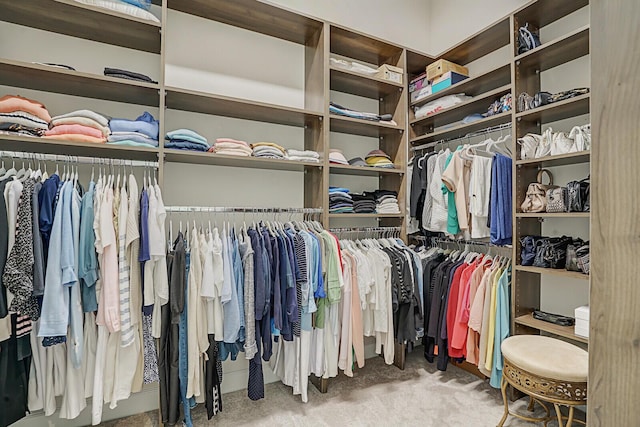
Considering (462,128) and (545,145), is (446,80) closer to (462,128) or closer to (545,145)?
(462,128)

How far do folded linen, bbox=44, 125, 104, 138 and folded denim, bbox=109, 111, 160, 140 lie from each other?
4.1 inches

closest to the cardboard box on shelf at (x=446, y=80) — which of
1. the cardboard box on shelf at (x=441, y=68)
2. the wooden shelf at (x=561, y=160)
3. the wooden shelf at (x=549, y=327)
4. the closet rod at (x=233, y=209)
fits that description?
the cardboard box on shelf at (x=441, y=68)

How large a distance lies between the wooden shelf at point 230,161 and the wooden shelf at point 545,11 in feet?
5.92

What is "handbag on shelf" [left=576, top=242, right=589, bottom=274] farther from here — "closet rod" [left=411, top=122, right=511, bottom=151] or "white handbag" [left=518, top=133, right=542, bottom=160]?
"closet rod" [left=411, top=122, right=511, bottom=151]

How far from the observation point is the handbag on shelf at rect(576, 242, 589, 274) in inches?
78.5

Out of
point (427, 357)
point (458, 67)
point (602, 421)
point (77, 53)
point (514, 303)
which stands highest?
point (458, 67)

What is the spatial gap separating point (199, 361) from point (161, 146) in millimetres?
1312

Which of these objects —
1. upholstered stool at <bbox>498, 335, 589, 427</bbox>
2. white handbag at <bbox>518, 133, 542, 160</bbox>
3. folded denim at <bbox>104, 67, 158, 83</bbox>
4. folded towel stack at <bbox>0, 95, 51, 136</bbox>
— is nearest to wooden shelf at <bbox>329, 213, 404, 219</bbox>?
white handbag at <bbox>518, 133, 542, 160</bbox>

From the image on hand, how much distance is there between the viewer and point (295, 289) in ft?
7.03

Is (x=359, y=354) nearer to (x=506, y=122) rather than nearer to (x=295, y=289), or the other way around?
(x=295, y=289)

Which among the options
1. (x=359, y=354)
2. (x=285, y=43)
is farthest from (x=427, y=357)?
(x=285, y=43)

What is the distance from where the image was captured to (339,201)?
8.84ft

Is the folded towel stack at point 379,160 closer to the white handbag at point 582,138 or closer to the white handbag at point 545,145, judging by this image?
the white handbag at point 545,145

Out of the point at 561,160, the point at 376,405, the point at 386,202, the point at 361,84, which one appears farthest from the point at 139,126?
the point at 561,160
